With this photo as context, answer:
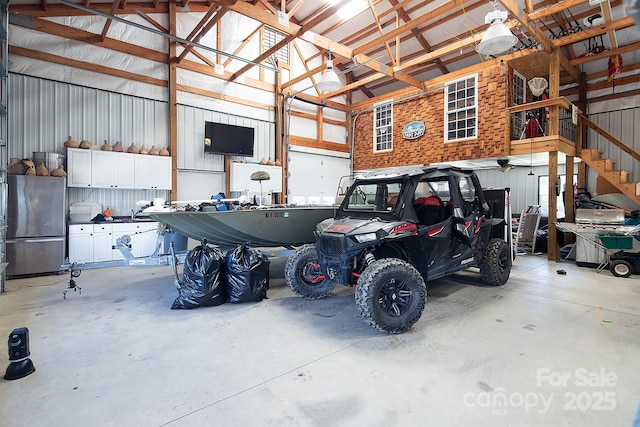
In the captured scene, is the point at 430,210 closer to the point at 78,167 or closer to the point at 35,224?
the point at 35,224

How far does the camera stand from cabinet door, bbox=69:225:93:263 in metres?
6.20

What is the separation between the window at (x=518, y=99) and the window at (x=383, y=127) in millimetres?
3775

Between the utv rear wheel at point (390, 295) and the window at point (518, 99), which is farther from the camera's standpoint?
the window at point (518, 99)

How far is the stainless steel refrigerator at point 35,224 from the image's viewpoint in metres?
5.45

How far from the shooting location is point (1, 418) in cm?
188

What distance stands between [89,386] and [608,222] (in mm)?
7757

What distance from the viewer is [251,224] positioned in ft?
15.3

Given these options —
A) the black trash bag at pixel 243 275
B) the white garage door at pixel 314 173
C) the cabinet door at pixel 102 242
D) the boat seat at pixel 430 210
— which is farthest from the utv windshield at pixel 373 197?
the white garage door at pixel 314 173

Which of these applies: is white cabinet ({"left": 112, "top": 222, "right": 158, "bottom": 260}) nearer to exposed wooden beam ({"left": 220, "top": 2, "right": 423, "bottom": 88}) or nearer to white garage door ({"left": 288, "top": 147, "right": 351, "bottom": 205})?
exposed wooden beam ({"left": 220, "top": 2, "right": 423, "bottom": 88})

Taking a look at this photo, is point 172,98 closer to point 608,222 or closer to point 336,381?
point 336,381

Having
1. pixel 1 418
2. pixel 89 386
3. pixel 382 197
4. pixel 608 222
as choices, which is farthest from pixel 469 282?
pixel 1 418

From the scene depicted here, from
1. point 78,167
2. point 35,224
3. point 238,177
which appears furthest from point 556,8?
point 35,224

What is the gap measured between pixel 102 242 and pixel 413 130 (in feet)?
29.7

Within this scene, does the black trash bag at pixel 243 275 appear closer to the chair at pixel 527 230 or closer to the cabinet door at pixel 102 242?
the cabinet door at pixel 102 242
